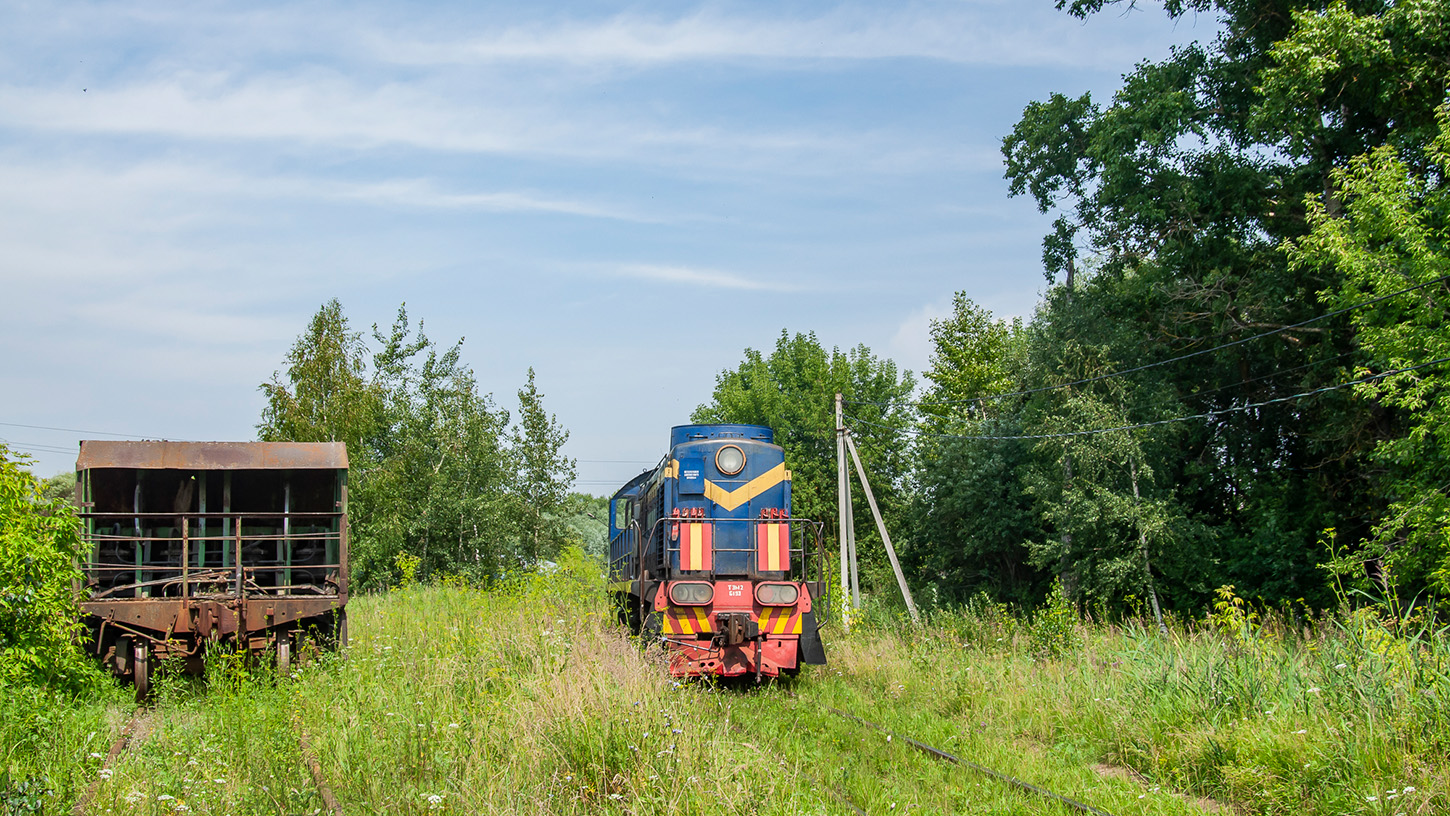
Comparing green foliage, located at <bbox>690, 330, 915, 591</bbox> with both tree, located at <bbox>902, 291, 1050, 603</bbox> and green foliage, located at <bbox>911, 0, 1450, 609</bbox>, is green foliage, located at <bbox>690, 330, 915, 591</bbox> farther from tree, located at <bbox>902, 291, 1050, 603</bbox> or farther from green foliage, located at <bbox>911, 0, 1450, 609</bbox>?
green foliage, located at <bbox>911, 0, 1450, 609</bbox>

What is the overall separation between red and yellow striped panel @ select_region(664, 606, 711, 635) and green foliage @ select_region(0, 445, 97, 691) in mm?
6399

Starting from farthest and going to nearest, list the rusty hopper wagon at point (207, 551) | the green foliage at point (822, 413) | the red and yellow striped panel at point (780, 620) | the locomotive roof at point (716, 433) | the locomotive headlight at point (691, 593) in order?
the green foliage at point (822, 413)
the locomotive roof at point (716, 433)
the red and yellow striped panel at point (780, 620)
the locomotive headlight at point (691, 593)
the rusty hopper wagon at point (207, 551)

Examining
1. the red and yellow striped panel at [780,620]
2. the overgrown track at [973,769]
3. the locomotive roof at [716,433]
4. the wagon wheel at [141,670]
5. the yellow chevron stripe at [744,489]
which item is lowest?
the overgrown track at [973,769]

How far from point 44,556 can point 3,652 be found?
0.84 meters

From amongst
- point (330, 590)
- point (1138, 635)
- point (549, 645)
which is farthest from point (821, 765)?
point (330, 590)

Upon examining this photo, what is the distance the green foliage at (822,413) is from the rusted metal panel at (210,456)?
36126mm

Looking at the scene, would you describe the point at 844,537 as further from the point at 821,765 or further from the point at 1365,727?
the point at 1365,727

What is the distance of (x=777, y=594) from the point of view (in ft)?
43.3

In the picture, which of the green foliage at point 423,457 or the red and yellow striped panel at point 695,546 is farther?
the green foliage at point 423,457

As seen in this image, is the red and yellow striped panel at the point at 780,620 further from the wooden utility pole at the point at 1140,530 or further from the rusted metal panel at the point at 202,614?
the wooden utility pole at the point at 1140,530

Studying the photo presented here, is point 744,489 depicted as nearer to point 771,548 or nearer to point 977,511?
point 771,548

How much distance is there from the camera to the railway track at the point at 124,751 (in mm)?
6047

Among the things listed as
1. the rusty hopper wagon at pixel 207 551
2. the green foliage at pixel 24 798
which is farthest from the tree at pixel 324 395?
the green foliage at pixel 24 798

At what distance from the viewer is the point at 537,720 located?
710cm
